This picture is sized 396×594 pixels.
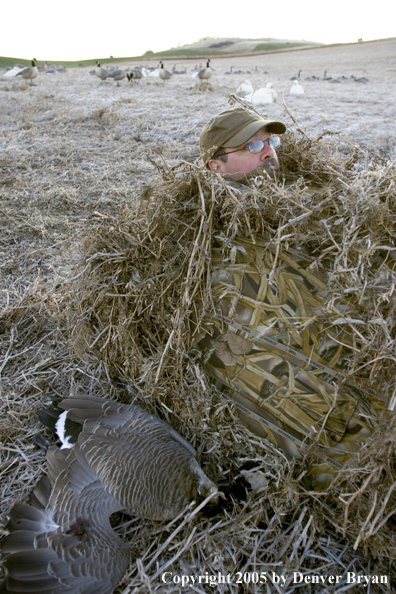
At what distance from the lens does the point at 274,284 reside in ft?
5.63

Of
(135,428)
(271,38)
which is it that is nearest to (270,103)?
(135,428)

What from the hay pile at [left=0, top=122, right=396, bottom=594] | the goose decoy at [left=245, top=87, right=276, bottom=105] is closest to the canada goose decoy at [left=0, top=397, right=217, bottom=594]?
the hay pile at [left=0, top=122, right=396, bottom=594]

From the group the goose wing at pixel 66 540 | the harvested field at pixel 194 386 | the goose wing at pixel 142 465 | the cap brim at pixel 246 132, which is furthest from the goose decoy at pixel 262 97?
the goose wing at pixel 66 540

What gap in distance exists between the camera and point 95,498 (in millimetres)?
1696

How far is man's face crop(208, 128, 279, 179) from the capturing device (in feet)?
7.03

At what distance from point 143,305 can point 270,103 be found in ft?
30.1

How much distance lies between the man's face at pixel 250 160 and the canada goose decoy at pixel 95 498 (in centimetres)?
146

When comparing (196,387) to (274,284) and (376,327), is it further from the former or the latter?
(376,327)

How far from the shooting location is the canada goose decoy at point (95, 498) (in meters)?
1.49

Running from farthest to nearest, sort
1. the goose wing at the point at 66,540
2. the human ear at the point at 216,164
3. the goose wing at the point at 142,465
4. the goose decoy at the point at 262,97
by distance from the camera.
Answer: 1. the goose decoy at the point at 262,97
2. the human ear at the point at 216,164
3. the goose wing at the point at 142,465
4. the goose wing at the point at 66,540

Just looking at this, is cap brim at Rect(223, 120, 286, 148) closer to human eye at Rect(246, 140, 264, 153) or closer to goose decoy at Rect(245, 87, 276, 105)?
human eye at Rect(246, 140, 264, 153)

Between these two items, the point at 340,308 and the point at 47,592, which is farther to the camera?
the point at 340,308

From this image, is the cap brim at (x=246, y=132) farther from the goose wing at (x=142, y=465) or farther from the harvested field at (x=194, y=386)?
the goose wing at (x=142, y=465)

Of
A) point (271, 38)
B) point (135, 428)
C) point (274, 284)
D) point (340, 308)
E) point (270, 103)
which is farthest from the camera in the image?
point (271, 38)
